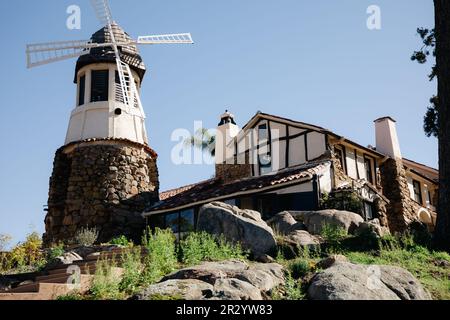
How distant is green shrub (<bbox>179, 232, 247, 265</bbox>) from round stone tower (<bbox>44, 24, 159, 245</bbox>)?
11235 millimetres

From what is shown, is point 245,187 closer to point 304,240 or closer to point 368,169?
point 368,169

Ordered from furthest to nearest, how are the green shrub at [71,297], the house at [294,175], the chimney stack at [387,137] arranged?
the chimney stack at [387,137], the house at [294,175], the green shrub at [71,297]

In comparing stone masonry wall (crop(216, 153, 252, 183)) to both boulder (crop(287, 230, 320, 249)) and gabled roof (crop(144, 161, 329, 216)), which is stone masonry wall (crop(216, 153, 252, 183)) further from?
boulder (crop(287, 230, 320, 249))

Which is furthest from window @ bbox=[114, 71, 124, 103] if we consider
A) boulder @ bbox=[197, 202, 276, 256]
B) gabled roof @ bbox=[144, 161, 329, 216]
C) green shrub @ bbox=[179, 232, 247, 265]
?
green shrub @ bbox=[179, 232, 247, 265]

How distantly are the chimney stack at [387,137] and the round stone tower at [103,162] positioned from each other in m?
12.5

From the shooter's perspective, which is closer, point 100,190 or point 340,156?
point 100,190

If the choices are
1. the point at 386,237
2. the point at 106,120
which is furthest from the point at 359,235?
the point at 106,120

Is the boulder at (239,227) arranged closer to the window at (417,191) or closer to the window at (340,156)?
the window at (340,156)

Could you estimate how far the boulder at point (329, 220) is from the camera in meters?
16.9

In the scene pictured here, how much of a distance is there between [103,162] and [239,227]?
12.5 m

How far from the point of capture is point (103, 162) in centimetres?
2488

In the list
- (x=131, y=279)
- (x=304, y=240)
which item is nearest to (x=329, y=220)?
(x=304, y=240)

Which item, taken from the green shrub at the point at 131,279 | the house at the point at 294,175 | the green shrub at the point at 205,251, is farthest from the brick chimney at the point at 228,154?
the green shrub at the point at 131,279

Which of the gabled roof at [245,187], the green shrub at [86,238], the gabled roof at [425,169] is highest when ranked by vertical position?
the gabled roof at [425,169]
